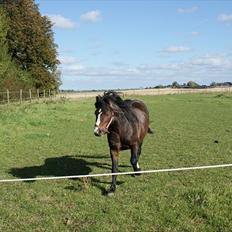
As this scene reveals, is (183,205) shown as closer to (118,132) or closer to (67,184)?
(118,132)

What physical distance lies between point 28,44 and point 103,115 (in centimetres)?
5013

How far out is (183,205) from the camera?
7.32 m

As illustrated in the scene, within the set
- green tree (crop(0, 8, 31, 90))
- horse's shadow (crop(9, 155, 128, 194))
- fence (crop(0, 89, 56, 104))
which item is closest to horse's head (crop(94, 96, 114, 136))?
horse's shadow (crop(9, 155, 128, 194))

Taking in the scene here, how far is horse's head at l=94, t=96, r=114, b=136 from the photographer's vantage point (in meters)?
8.26

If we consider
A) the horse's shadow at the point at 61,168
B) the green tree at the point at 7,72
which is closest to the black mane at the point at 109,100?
the horse's shadow at the point at 61,168

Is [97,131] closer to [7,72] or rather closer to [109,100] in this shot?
[109,100]

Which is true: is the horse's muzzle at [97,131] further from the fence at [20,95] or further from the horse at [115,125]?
the fence at [20,95]

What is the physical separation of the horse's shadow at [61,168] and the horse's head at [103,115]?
1542mm

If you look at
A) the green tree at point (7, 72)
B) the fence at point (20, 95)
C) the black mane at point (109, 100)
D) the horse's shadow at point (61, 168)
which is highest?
the green tree at point (7, 72)

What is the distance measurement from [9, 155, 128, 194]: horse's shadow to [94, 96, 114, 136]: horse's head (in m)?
1.54

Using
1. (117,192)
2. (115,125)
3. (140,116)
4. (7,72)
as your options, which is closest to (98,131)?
(115,125)

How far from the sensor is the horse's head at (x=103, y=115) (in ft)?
27.1

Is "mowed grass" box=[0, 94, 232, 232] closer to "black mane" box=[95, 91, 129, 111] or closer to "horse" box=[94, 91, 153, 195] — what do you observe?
"horse" box=[94, 91, 153, 195]

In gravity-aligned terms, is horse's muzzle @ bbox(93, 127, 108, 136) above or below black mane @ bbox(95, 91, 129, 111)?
below
